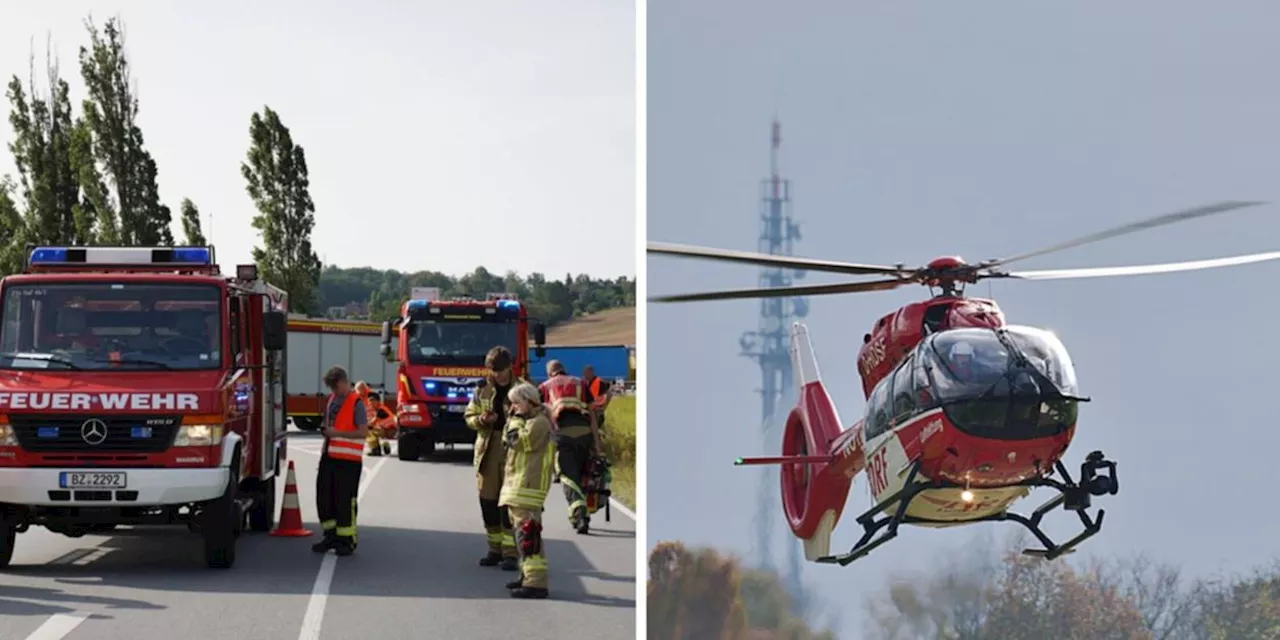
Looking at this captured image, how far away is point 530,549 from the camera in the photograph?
1201 cm

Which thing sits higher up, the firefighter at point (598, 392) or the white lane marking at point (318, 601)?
the firefighter at point (598, 392)

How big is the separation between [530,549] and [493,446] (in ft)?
4.47

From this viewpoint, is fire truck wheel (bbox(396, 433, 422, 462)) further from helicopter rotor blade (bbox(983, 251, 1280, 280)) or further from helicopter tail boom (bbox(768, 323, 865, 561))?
helicopter rotor blade (bbox(983, 251, 1280, 280))

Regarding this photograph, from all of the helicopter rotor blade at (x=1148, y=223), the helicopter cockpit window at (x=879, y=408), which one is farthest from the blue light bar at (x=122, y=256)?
the helicopter rotor blade at (x=1148, y=223)

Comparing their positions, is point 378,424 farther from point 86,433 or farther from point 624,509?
point 624,509

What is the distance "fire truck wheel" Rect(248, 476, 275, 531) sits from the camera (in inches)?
625

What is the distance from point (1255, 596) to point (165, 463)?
7.62m

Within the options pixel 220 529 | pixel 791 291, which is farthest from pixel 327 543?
pixel 791 291

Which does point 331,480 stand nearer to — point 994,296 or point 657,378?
point 657,378

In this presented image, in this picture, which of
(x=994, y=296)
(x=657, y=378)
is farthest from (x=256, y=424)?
(x=994, y=296)

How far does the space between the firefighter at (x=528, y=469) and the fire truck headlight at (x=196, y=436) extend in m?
2.51

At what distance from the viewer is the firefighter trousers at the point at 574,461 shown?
15.8 m

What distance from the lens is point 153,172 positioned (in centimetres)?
4394

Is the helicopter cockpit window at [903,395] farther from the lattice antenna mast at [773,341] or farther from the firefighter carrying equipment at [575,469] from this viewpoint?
the firefighter carrying equipment at [575,469]
